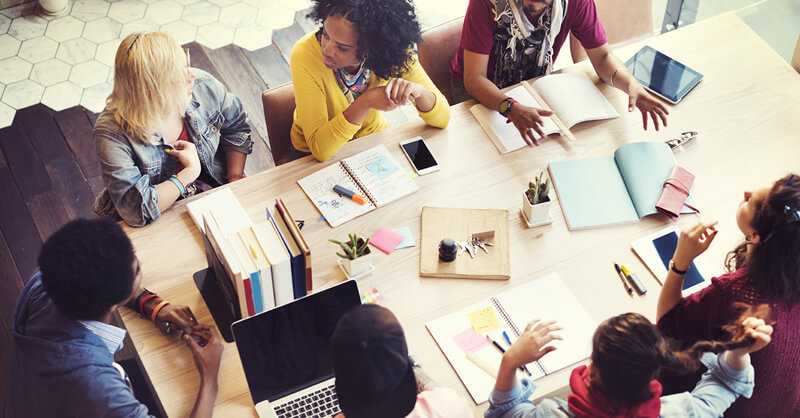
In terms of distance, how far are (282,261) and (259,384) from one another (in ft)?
1.01

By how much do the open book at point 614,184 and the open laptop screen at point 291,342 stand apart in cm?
78

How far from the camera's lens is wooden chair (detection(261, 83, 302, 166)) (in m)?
2.75

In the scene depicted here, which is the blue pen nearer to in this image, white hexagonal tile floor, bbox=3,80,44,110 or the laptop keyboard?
the laptop keyboard

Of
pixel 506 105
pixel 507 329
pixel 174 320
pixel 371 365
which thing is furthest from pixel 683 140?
pixel 174 320

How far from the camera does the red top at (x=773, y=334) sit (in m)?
2.01

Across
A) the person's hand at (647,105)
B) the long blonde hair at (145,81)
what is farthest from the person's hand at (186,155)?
the person's hand at (647,105)

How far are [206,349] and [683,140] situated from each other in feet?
5.15

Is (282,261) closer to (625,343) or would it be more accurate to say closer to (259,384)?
(259,384)

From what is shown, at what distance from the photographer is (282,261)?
2.00m

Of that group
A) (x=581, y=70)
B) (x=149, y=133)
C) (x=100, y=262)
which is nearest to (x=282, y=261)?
(x=100, y=262)

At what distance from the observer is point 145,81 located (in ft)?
7.70

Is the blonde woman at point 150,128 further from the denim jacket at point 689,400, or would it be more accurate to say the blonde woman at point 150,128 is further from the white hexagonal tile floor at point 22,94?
the white hexagonal tile floor at point 22,94

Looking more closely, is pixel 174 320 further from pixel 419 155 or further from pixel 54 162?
pixel 54 162

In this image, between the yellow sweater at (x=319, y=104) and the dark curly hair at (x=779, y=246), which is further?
the yellow sweater at (x=319, y=104)
